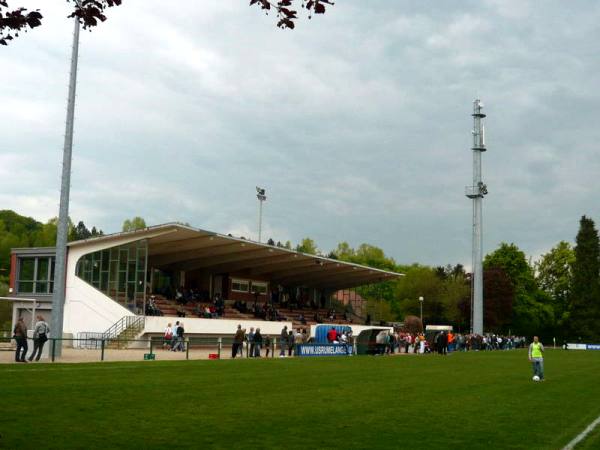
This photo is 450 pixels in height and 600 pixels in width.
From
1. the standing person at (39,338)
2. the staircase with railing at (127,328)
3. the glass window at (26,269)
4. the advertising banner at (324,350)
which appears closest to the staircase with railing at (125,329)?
the staircase with railing at (127,328)

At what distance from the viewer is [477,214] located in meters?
78.4

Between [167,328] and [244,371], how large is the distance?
20.6m

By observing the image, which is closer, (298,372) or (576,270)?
(298,372)

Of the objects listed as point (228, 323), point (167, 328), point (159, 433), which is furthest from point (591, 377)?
point (228, 323)

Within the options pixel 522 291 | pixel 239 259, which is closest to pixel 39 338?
pixel 239 259

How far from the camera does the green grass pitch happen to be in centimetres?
1019

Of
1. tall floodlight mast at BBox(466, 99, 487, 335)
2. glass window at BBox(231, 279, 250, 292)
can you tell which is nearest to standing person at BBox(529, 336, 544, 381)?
glass window at BBox(231, 279, 250, 292)

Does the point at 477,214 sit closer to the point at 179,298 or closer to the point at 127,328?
the point at 179,298

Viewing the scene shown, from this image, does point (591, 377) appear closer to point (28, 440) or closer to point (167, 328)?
point (28, 440)

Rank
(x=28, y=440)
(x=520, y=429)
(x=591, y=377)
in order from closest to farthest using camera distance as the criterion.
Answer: (x=28, y=440), (x=520, y=429), (x=591, y=377)

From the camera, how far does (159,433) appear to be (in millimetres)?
10430

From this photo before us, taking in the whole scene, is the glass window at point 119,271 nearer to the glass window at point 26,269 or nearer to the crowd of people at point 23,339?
the glass window at point 26,269

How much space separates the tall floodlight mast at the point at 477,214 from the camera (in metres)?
75.8

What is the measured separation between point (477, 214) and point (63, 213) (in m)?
56.3
